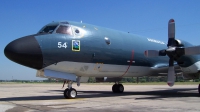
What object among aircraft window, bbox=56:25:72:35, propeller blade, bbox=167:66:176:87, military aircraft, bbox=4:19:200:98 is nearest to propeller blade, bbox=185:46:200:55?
military aircraft, bbox=4:19:200:98

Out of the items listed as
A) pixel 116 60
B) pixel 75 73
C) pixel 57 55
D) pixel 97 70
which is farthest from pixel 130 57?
pixel 57 55

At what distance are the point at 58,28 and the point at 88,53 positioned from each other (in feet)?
7.03

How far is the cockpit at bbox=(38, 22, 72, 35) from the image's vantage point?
12329mm

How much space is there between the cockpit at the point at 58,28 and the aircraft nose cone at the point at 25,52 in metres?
1.34

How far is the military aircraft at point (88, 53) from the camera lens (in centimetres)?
1132

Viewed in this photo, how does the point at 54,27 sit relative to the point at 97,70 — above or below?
above

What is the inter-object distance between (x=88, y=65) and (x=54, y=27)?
2841 mm

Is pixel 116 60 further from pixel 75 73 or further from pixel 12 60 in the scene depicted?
pixel 12 60

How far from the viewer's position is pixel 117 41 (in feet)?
47.8

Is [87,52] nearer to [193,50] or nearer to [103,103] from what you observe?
[103,103]

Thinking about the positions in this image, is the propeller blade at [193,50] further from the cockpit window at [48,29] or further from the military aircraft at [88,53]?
the cockpit window at [48,29]

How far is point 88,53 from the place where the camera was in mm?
12797

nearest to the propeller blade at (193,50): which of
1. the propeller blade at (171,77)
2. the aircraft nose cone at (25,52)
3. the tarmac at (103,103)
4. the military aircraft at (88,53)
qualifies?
the military aircraft at (88,53)

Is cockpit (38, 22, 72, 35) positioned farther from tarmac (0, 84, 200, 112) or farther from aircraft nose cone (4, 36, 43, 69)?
tarmac (0, 84, 200, 112)
